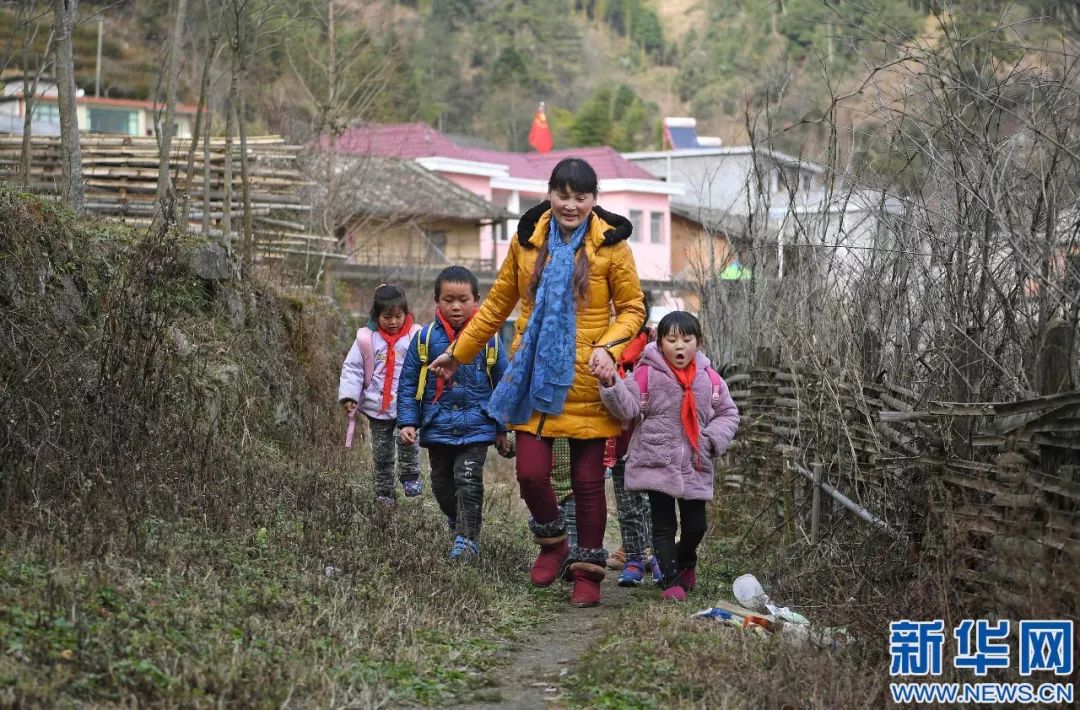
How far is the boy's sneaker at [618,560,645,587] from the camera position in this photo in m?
7.08

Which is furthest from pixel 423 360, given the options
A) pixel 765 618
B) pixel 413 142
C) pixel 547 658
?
pixel 413 142

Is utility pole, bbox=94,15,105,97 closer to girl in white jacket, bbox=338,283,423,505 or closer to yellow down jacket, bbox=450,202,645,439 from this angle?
girl in white jacket, bbox=338,283,423,505

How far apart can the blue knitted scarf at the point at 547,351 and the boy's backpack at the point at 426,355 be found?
3.17 feet

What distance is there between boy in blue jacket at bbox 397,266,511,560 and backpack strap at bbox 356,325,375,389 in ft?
5.30

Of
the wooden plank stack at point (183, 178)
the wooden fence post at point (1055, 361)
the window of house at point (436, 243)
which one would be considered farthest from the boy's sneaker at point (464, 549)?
the window of house at point (436, 243)

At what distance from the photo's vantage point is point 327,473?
29.6 feet

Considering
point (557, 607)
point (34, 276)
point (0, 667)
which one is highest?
point (34, 276)

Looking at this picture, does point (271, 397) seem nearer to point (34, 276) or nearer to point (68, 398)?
point (34, 276)

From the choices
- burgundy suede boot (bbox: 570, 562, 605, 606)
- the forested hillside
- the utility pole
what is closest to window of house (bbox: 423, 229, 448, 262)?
the forested hillside

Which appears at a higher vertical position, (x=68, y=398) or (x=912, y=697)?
(x=68, y=398)

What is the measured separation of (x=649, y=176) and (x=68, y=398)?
140ft

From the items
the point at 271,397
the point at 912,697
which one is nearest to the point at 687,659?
the point at 912,697

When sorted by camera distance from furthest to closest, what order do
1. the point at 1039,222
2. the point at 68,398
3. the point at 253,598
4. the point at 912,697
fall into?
the point at 68,398 → the point at 1039,222 → the point at 253,598 → the point at 912,697

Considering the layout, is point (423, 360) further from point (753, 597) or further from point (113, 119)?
point (113, 119)
